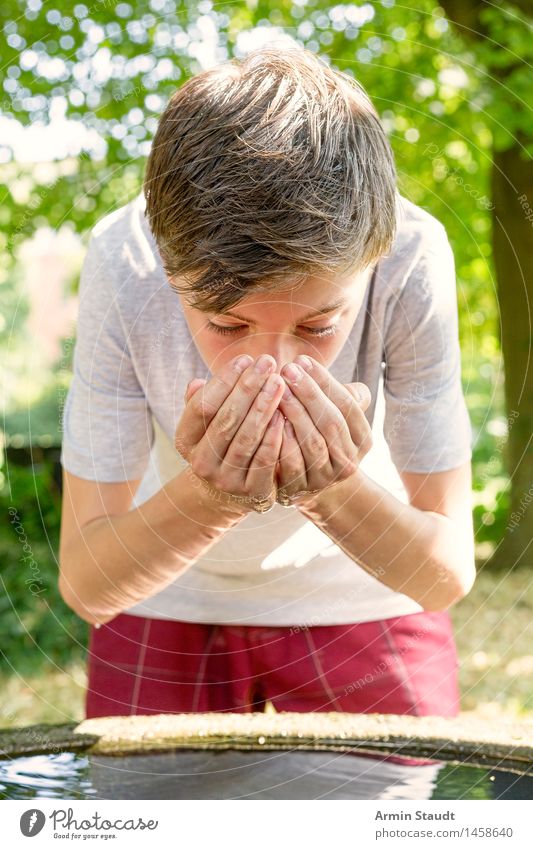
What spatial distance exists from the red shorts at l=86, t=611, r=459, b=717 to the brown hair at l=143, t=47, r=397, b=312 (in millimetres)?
356

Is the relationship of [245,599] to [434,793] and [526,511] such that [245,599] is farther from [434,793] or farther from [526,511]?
[526,511]

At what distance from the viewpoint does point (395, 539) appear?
2.14 feet

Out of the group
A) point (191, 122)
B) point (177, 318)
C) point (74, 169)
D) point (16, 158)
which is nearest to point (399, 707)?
point (177, 318)

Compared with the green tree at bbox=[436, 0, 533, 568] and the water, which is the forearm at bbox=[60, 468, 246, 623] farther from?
the green tree at bbox=[436, 0, 533, 568]

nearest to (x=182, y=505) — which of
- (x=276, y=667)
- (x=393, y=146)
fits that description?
(x=276, y=667)

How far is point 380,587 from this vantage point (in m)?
0.79

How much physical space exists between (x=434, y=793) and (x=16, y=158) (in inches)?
45.6

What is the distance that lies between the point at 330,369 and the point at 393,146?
0.99 m

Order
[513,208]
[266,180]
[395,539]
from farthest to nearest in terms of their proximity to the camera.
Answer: [513,208] → [395,539] → [266,180]

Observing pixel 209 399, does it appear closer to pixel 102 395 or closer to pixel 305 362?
pixel 305 362

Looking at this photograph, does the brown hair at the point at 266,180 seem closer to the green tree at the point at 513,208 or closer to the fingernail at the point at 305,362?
the fingernail at the point at 305,362

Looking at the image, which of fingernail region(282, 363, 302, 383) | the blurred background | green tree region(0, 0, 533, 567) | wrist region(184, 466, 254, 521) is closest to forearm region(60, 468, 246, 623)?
wrist region(184, 466, 254, 521)

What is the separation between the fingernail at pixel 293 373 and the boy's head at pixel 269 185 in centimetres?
3

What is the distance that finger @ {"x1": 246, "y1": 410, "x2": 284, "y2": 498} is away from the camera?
57cm
